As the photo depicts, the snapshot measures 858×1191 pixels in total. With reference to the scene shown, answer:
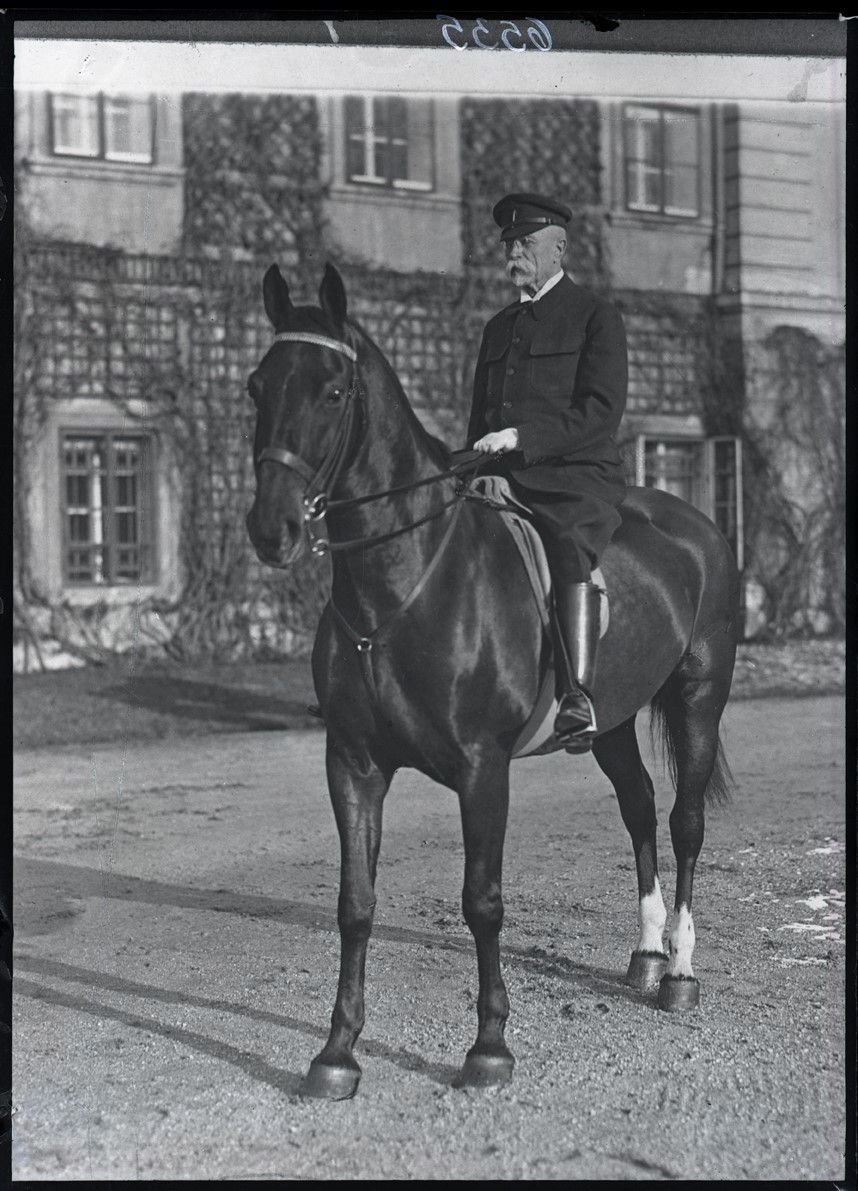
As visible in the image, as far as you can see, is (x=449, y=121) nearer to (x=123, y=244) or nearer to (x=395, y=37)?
(x=123, y=244)

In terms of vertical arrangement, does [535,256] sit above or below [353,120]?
below

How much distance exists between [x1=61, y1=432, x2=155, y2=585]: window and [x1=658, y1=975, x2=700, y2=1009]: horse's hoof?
645cm

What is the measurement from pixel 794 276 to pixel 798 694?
13.4 feet

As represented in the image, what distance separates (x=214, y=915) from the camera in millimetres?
6090

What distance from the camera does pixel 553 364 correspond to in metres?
4.54

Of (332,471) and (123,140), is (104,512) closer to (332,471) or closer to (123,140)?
(123,140)

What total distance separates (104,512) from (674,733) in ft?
21.2

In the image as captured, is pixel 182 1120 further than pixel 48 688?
No

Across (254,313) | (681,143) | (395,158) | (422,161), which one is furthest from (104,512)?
(681,143)

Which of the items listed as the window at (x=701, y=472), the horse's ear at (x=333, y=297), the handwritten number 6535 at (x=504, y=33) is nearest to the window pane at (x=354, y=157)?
the window at (x=701, y=472)

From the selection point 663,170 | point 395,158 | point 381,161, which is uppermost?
point 381,161
